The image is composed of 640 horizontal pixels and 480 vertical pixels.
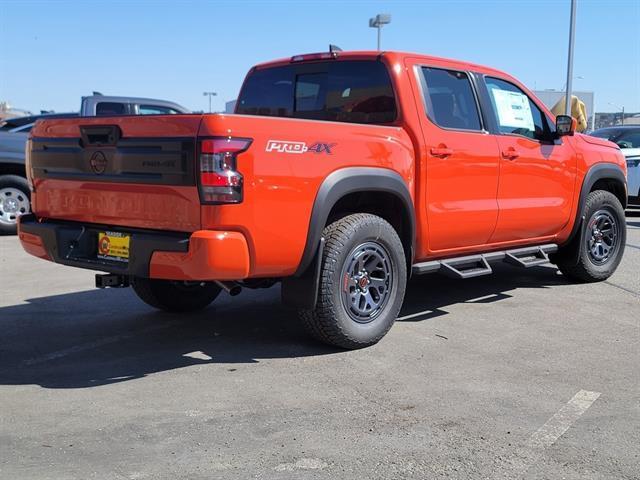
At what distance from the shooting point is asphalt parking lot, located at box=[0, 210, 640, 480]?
3.06m

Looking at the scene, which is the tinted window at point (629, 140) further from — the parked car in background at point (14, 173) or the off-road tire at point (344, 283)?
the off-road tire at point (344, 283)

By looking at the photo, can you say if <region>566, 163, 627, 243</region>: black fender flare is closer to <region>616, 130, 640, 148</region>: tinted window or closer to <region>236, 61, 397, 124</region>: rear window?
<region>236, 61, 397, 124</region>: rear window

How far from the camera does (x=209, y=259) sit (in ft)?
12.3

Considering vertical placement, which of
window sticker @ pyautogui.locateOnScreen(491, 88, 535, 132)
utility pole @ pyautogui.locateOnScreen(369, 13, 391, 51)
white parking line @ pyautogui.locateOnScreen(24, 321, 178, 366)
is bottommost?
white parking line @ pyautogui.locateOnScreen(24, 321, 178, 366)

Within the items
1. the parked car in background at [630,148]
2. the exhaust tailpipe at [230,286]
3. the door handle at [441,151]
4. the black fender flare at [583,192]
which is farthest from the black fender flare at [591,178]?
the parked car in background at [630,148]

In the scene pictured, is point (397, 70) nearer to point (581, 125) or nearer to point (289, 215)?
point (289, 215)

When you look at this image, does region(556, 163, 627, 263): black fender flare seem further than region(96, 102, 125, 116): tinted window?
No

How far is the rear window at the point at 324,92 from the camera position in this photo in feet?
16.7

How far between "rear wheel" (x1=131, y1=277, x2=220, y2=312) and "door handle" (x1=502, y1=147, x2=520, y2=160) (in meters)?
2.51

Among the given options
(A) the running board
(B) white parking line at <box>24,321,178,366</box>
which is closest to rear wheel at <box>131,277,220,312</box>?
(B) white parking line at <box>24,321,178,366</box>

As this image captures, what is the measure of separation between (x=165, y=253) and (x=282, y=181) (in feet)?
2.51

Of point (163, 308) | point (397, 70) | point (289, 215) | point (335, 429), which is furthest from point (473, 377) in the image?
point (163, 308)

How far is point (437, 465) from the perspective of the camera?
3027 mm

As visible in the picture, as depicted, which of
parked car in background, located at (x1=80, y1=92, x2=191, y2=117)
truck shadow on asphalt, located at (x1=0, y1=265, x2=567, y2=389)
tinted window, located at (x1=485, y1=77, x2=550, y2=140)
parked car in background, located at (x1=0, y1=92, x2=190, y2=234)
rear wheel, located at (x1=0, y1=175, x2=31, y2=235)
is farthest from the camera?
rear wheel, located at (x1=0, y1=175, x2=31, y2=235)
